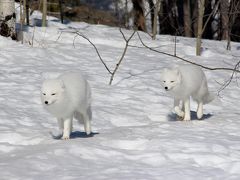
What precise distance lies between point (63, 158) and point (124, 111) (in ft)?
11.1

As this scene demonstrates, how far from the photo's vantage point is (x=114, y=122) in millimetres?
8234

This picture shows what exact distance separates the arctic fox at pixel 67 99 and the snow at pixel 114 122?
25 cm

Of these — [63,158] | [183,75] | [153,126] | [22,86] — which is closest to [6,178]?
[63,158]

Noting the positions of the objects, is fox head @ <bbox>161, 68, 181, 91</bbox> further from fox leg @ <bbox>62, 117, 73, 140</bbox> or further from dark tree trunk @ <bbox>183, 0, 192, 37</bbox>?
A: dark tree trunk @ <bbox>183, 0, 192, 37</bbox>

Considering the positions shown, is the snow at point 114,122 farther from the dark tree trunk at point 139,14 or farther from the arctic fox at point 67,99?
the dark tree trunk at point 139,14

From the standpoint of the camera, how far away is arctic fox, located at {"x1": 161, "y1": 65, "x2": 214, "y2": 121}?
759 cm

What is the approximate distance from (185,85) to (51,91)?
7.86 feet

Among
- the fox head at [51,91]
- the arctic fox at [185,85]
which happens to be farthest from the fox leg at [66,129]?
the arctic fox at [185,85]

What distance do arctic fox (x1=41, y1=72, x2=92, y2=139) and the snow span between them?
0.82ft

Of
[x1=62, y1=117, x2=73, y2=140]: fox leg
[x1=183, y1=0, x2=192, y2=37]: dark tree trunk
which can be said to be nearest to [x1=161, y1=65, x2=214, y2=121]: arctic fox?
[x1=62, y1=117, x2=73, y2=140]: fox leg

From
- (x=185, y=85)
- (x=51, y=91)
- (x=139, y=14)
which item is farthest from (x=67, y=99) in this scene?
(x=139, y=14)

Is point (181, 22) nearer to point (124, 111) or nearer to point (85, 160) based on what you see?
point (124, 111)

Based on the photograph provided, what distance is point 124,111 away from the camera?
880 centimetres

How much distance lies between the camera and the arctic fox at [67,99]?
20.3 feet
